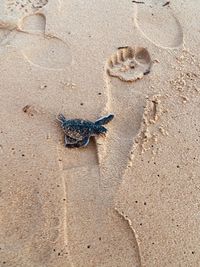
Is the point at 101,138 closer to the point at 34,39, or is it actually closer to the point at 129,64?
the point at 129,64

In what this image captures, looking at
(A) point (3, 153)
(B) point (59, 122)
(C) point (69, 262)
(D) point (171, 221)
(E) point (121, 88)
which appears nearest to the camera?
(C) point (69, 262)

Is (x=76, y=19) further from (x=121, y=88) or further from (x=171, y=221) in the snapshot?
(x=171, y=221)

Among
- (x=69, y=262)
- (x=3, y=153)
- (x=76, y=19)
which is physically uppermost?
(x=76, y=19)

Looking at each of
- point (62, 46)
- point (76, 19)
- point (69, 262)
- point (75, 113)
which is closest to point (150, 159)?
point (75, 113)

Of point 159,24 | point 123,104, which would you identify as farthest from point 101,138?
point 159,24

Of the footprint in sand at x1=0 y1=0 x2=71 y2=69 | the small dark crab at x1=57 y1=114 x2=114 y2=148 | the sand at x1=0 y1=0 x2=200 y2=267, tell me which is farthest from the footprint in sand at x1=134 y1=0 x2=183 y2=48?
the small dark crab at x1=57 y1=114 x2=114 y2=148

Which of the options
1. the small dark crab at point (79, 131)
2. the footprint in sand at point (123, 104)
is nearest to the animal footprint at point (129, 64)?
the footprint in sand at point (123, 104)
